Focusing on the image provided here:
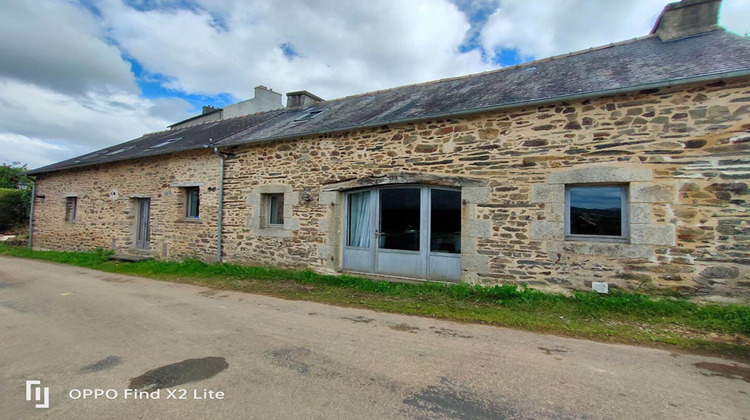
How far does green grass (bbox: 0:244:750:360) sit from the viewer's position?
3877mm

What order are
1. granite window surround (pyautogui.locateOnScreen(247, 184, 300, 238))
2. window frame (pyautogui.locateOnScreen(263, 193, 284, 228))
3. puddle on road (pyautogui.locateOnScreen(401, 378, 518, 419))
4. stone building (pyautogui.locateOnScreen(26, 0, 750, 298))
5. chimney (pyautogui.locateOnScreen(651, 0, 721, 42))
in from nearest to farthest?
puddle on road (pyautogui.locateOnScreen(401, 378, 518, 419)) → stone building (pyautogui.locateOnScreen(26, 0, 750, 298)) → chimney (pyautogui.locateOnScreen(651, 0, 721, 42)) → granite window surround (pyautogui.locateOnScreen(247, 184, 300, 238)) → window frame (pyautogui.locateOnScreen(263, 193, 284, 228))

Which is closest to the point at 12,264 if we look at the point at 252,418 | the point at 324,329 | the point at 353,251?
the point at 353,251

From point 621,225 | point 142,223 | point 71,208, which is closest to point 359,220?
point 621,225

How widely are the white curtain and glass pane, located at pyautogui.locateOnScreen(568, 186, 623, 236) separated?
378cm

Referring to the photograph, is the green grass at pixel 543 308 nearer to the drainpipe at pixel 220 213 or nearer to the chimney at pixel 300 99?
the drainpipe at pixel 220 213

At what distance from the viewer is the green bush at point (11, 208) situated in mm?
16438

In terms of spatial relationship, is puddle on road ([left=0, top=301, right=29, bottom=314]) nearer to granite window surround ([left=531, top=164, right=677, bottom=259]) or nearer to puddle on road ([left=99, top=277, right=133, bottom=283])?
puddle on road ([left=99, top=277, right=133, bottom=283])

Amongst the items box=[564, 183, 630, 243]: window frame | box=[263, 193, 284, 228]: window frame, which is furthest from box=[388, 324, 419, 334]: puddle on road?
box=[263, 193, 284, 228]: window frame

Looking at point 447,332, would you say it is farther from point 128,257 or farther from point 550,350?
point 128,257

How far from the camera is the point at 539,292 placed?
5.34 m

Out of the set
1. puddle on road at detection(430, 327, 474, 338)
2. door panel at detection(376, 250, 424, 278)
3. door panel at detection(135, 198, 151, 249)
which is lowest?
puddle on road at detection(430, 327, 474, 338)

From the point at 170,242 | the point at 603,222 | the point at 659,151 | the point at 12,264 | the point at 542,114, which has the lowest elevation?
the point at 12,264

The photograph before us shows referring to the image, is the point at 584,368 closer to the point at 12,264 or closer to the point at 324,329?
the point at 324,329

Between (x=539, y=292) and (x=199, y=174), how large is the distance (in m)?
8.84
